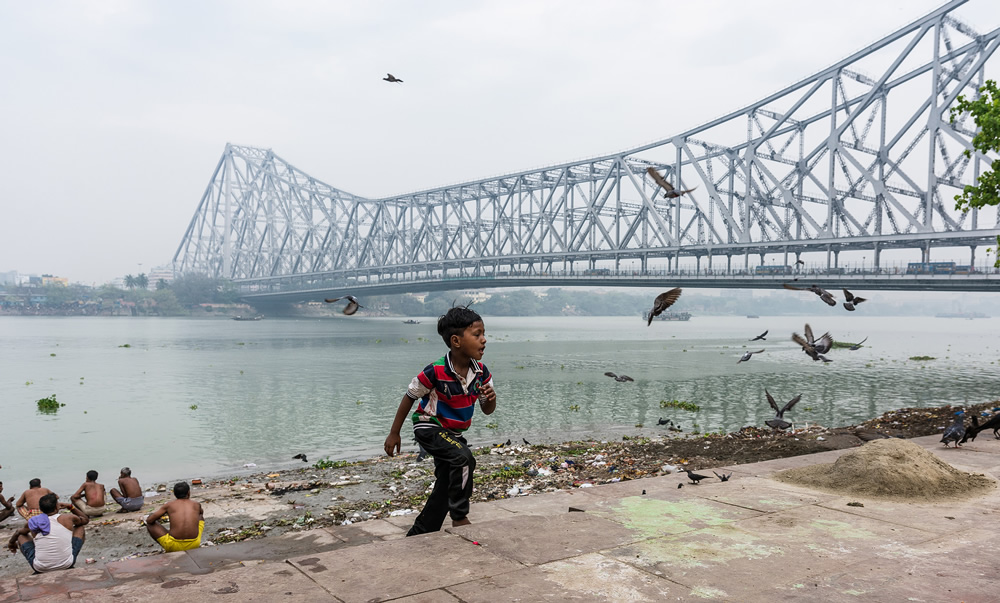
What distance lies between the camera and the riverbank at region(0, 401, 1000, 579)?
24.0ft

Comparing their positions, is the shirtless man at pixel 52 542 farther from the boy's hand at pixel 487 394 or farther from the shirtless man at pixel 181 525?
the boy's hand at pixel 487 394

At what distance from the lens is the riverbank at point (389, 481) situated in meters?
7.30

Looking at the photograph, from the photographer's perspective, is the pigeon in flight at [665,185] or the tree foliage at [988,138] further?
the tree foliage at [988,138]

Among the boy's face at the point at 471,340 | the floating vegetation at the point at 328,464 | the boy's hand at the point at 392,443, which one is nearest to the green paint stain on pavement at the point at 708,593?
the boy's face at the point at 471,340

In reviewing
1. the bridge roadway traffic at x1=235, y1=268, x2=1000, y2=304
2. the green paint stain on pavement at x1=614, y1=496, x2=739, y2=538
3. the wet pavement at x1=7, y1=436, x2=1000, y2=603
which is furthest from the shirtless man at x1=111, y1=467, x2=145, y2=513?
the bridge roadway traffic at x1=235, y1=268, x2=1000, y2=304

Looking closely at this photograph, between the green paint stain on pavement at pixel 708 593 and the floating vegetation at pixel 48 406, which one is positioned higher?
the green paint stain on pavement at pixel 708 593

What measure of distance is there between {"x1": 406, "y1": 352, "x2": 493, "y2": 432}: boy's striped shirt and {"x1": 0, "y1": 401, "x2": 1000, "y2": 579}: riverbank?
2232 millimetres

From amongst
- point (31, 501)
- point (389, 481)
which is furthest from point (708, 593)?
point (31, 501)

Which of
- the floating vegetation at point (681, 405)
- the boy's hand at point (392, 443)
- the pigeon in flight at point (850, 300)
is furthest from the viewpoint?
the floating vegetation at point (681, 405)

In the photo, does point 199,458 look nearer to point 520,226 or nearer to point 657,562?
point 657,562

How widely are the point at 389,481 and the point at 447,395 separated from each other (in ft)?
17.0

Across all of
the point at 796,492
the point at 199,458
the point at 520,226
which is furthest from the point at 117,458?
the point at 520,226

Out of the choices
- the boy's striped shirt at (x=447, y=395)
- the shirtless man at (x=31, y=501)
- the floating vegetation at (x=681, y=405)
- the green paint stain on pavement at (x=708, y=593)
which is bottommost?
the floating vegetation at (x=681, y=405)

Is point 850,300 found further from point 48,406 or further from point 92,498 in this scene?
point 48,406
